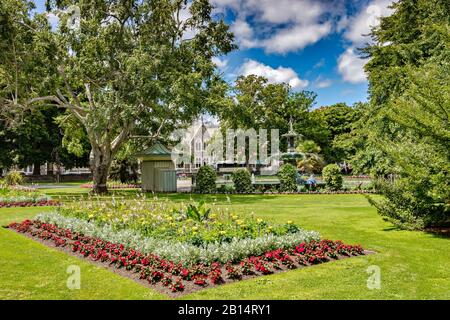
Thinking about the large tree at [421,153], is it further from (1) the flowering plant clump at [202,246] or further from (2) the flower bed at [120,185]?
(2) the flower bed at [120,185]

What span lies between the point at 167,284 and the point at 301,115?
1677 inches

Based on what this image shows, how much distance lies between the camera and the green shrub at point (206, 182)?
87.0 ft

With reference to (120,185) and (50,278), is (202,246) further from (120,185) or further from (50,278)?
(120,185)

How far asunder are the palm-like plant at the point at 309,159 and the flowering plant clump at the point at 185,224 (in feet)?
84.7

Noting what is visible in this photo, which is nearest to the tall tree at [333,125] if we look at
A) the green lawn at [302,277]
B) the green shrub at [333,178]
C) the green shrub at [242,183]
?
the green shrub at [333,178]

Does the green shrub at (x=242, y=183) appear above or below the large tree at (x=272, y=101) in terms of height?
below

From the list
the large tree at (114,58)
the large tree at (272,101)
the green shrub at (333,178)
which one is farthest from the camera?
the large tree at (272,101)

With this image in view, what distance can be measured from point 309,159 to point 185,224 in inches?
1271

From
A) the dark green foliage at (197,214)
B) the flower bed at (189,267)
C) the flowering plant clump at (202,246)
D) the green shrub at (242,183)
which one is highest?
the green shrub at (242,183)

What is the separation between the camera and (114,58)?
23.2 meters

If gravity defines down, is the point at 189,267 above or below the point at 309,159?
below

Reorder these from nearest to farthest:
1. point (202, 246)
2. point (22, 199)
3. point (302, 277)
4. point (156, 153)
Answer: point (302, 277), point (202, 246), point (22, 199), point (156, 153)

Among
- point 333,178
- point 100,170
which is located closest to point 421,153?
point 333,178

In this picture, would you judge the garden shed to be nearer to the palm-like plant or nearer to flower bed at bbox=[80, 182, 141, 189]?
flower bed at bbox=[80, 182, 141, 189]
